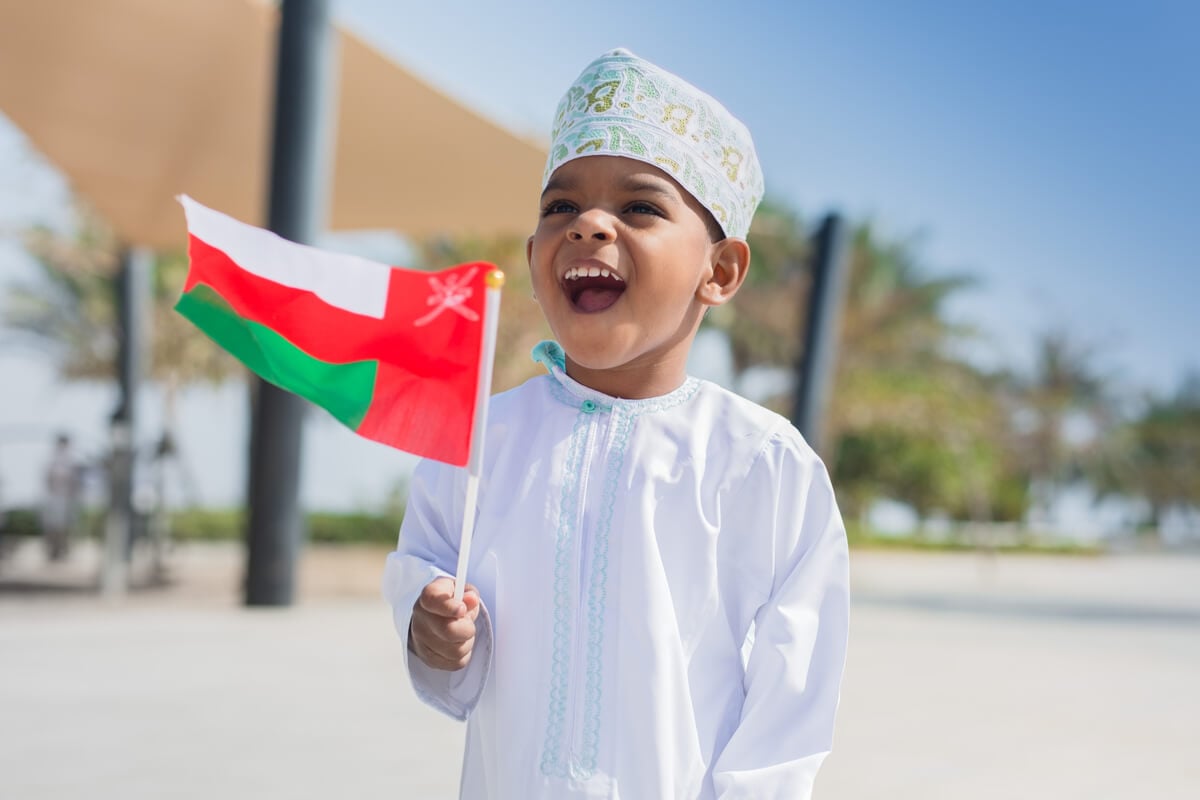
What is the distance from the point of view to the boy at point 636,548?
5.23 ft

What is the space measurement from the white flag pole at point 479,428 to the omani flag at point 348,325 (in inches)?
0.7

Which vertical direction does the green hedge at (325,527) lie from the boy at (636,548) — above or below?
below

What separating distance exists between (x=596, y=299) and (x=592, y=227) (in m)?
0.11

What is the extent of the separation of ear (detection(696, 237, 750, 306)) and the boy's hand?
0.56 m

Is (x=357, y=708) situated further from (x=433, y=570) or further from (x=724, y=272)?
(x=724, y=272)

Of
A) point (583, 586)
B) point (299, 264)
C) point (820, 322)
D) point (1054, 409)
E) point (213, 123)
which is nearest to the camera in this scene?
point (583, 586)

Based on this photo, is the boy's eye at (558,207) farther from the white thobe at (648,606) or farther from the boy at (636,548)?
the white thobe at (648,606)

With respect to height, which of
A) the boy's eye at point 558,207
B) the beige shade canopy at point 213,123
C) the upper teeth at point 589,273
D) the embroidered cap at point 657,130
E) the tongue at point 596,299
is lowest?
the tongue at point 596,299

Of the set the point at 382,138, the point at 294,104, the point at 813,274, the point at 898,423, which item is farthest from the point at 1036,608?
the point at 898,423

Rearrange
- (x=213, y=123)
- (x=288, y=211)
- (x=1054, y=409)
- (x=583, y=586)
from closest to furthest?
(x=583, y=586) < (x=288, y=211) < (x=213, y=123) < (x=1054, y=409)

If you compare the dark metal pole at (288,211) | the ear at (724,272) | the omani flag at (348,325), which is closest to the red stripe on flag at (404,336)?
the omani flag at (348,325)

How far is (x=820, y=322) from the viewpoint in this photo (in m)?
10.9

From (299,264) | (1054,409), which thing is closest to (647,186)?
(299,264)

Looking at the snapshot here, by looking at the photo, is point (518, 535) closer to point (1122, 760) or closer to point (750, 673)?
point (750, 673)
